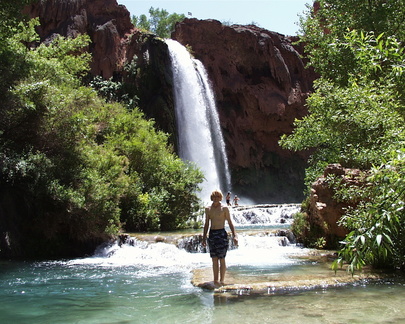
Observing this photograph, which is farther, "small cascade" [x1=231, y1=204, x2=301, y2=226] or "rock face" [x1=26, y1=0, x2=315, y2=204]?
"rock face" [x1=26, y1=0, x2=315, y2=204]

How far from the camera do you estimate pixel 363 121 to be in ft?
32.7

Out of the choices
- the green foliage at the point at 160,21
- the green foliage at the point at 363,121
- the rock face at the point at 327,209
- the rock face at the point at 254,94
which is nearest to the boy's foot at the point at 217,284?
the green foliage at the point at 363,121

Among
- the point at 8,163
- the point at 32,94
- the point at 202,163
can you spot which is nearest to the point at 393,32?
the point at 32,94

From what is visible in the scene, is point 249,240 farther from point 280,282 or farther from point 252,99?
point 252,99

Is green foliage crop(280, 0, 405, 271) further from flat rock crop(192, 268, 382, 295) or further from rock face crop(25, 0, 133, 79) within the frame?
rock face crop(25, 0, 133, 79)

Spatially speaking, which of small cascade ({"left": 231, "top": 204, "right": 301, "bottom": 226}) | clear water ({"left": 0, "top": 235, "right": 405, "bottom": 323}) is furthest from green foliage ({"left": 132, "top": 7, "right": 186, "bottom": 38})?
clear water ({"left": 0, "top": 235, "right": 405, "bottom": 323})

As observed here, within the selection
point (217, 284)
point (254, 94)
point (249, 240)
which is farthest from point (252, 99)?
point (217, 284)

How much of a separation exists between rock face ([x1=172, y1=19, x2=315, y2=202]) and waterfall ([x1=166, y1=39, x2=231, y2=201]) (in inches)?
88.0

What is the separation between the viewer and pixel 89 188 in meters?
13.9

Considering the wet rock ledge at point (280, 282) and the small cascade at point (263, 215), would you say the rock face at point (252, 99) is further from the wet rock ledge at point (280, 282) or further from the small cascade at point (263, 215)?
the wet rock ledge at point (280, 282)

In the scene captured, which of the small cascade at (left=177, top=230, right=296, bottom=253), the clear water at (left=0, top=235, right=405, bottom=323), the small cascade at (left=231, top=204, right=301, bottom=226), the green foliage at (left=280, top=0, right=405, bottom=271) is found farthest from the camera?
the small cascade at (left=231, top=204, right=301, bottom=226)

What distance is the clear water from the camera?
5.60 meters

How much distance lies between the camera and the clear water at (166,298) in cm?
560

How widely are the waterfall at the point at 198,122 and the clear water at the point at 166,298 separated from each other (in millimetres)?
21084
